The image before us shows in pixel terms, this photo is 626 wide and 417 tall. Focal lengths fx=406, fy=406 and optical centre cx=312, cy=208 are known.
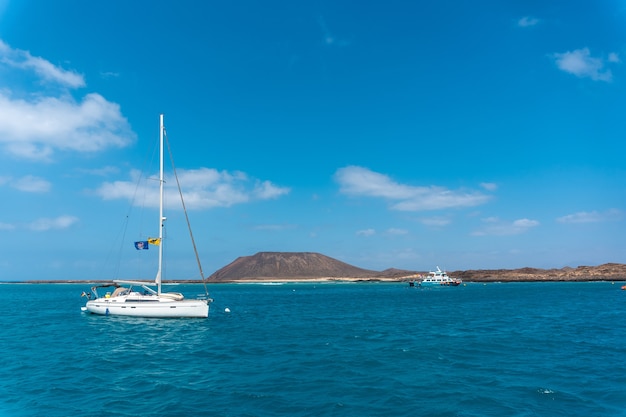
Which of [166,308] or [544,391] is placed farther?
[166,308]

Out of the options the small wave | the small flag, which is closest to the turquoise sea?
the small wave

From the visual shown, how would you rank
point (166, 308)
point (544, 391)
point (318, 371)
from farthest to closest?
point (166, 308)
point (318, 371)
point (544, 391)

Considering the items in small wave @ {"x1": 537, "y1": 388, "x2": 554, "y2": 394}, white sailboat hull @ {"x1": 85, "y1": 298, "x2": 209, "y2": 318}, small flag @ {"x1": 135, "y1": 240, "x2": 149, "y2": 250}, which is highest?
small flag @ {"x1": 135, "y1": 240, "x2": 149, "y2": 250}

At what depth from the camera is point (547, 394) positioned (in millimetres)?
17266

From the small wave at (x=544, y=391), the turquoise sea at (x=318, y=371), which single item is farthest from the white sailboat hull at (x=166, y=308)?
the small wave at (x=544, y=391)

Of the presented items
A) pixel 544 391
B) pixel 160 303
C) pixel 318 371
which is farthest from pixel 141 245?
pixel 544 391

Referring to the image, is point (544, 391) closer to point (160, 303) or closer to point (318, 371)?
point (318, 371)

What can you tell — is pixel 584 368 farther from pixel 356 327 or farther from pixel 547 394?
pixel 356 327

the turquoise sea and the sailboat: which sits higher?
the sailboat

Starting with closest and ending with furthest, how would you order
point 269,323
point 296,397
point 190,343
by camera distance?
point 296,397 → point 190,343 → point 269,323

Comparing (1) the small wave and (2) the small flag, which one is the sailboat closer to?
(2) the small flag

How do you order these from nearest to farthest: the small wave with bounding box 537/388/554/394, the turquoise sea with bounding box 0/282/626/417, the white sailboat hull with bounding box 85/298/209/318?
the turquoise sea with bounding box 0/282/626/417
the small wave with bounding box 537/388/554/394
the white sailboat hull with bounding box 85/298/209/318

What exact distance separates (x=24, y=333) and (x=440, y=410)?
38.7m

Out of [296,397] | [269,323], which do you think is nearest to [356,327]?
[269,323]
